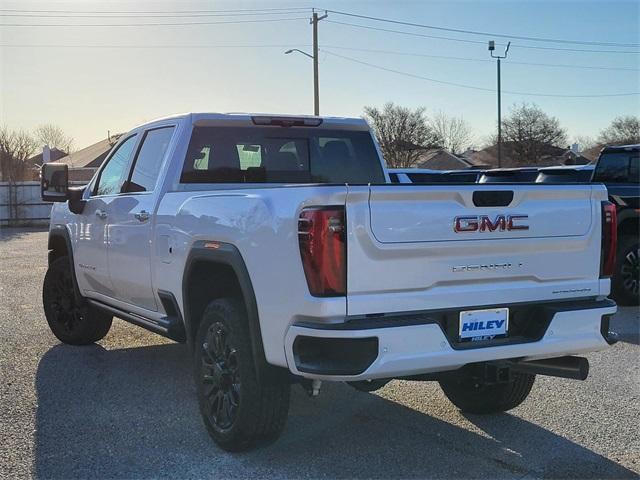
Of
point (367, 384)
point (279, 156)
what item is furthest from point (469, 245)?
point (279, 156)

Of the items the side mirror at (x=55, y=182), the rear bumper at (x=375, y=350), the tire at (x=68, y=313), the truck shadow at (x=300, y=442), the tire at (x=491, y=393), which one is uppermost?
the side mirror at (x=55, y=182)

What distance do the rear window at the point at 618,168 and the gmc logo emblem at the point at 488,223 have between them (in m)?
6.22

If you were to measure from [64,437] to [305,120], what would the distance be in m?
2.93

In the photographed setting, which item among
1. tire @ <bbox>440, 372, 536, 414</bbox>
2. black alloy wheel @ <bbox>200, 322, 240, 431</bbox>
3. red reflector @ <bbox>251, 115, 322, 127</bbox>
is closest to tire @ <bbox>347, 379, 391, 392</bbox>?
black alloy wheel @ <bbox>200, 322, 240, 431</bbox>

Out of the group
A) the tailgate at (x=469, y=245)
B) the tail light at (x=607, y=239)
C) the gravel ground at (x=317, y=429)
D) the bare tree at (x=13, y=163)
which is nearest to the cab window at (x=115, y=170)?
the gravel ground at (x=317, y=429)

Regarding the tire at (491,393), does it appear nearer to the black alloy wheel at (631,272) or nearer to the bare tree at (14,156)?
the black alloy wheel at (631,272)

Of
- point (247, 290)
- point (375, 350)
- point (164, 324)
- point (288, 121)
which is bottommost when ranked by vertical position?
point (164, 324)

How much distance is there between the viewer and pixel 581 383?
5566mm

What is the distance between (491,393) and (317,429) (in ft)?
3.93

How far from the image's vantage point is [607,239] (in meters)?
4.08

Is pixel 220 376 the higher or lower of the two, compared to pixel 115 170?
lower

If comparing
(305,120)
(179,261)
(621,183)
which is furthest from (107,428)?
(621,183)

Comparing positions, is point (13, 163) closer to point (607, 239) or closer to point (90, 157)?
point (90, 157)

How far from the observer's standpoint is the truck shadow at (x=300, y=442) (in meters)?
3.86
